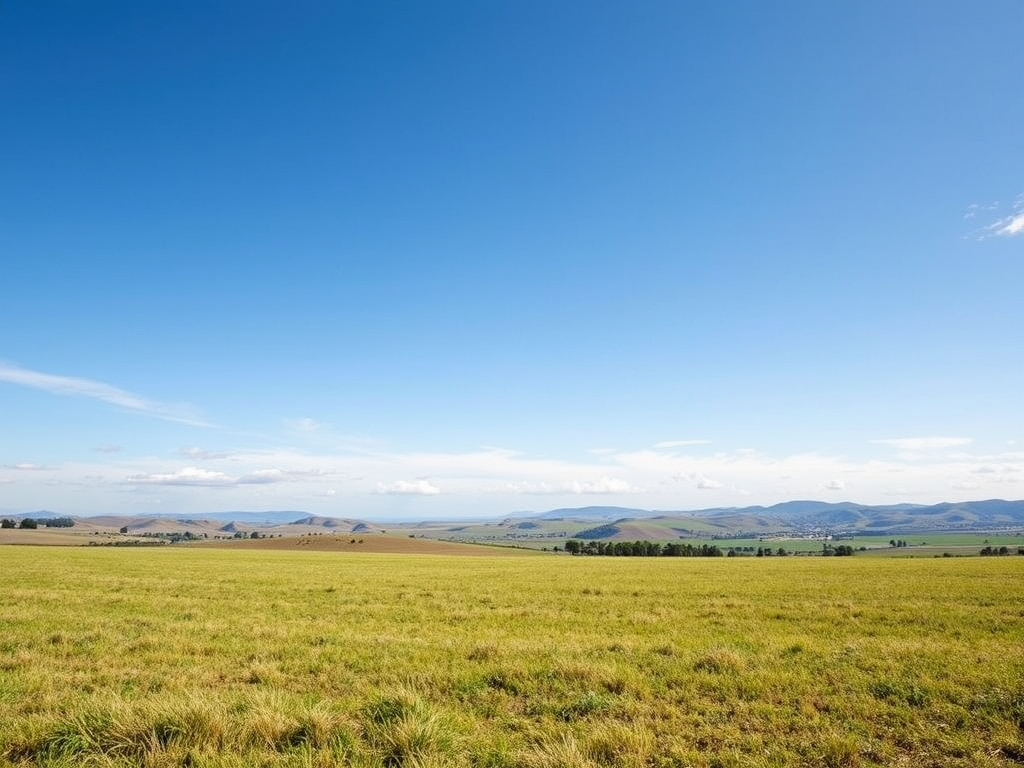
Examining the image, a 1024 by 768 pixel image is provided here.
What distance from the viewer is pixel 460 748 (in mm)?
6875

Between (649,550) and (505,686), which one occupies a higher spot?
(505,686)

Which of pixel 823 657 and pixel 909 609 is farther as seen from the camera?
pixel 909 609

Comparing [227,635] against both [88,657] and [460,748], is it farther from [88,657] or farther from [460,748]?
[460,748]

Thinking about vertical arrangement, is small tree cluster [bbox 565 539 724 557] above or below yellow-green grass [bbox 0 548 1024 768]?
below

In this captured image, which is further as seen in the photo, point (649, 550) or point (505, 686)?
point (649, 550)

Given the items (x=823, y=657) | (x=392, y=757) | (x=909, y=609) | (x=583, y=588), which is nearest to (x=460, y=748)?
(x=392, y=757)

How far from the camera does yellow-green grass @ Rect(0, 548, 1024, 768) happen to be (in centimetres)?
677

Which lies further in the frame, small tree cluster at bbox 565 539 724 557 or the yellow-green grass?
small tree cluster at bbox 565 539 724 557

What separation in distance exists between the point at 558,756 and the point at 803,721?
158 inches

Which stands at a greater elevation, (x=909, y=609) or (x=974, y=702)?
(x=974, y=702)

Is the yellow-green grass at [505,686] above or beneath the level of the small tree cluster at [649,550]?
above

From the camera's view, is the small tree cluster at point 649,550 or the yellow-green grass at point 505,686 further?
the small tree cluster at point 649,550

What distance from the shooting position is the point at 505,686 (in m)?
9.93

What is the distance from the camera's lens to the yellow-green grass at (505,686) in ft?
22.2
